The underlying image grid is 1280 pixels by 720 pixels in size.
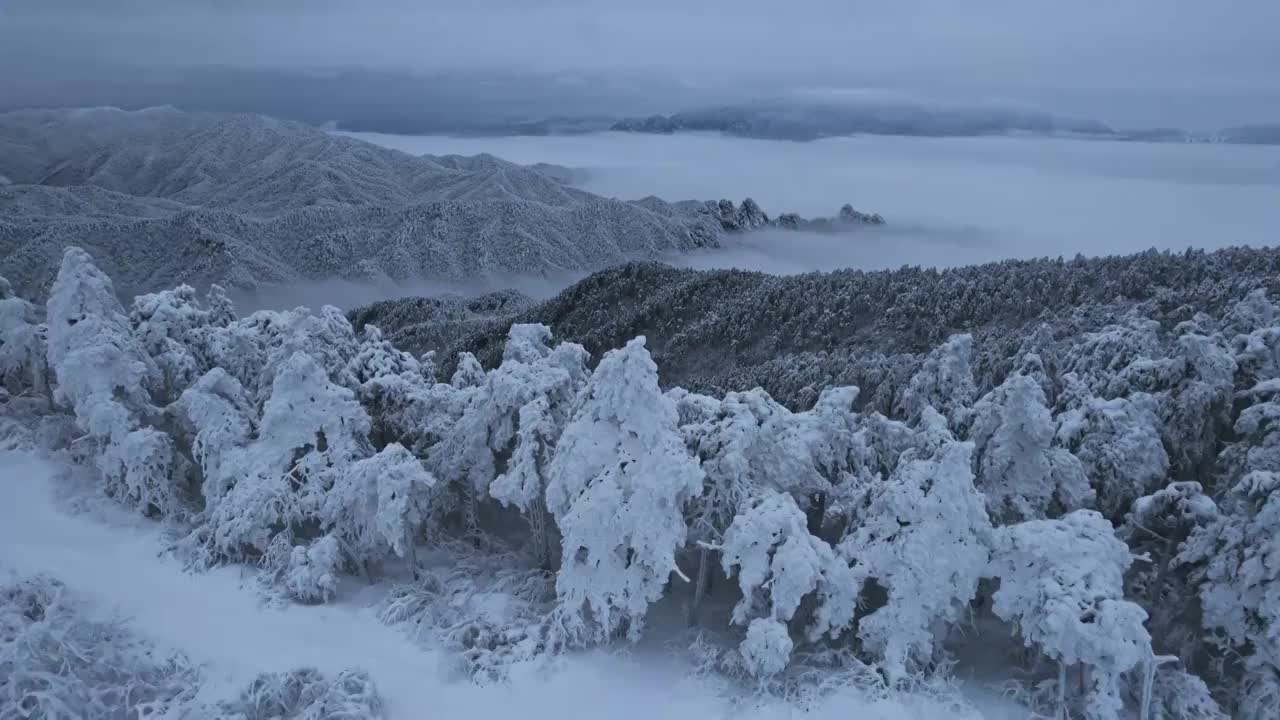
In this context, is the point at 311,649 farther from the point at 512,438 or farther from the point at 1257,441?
the point at 1257,441

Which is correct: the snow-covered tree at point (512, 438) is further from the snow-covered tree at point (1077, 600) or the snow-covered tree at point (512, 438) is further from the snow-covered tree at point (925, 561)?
the snow-covered tree at point (1077, 600)

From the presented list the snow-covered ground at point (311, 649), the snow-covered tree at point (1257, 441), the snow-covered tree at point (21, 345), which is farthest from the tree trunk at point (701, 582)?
the snow-covered tree at point (21, 345)

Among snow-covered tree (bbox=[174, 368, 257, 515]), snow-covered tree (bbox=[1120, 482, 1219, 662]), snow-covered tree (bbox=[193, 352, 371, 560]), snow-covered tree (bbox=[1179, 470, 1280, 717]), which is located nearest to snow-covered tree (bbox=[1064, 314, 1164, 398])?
snow-covered tree (bbox=[1120, 482, 1219, 662])

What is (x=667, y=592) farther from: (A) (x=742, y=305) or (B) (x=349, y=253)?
(B) (x=349, y=253)

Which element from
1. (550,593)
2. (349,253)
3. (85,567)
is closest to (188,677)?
(85,567)

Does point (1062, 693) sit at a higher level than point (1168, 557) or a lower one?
lower

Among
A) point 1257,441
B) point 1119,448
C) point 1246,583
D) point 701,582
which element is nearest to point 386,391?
point 701,582

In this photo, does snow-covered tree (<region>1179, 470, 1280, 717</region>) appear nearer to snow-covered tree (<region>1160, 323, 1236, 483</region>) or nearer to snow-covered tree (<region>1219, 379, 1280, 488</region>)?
snow-covered tree (<region>1219, 379, 1280, 488</region>)
